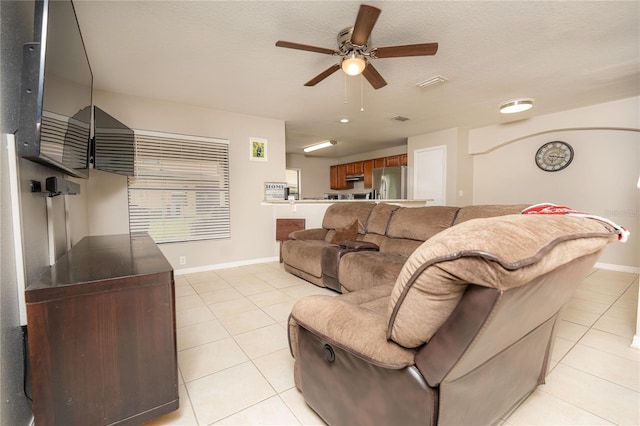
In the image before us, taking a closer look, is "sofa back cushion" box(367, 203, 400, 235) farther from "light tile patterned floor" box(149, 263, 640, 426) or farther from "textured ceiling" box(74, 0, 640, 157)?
"textured ceiling" box(74, 0, 640, 157)

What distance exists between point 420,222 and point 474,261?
2.51 meters

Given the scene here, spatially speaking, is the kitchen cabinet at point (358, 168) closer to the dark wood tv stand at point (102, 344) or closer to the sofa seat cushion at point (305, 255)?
the sofa seat cushion at point (305, 255)

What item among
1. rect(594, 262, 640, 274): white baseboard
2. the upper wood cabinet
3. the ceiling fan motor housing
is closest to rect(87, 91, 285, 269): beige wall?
the ceiling fan motor housing

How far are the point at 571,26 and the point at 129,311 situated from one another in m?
3.53

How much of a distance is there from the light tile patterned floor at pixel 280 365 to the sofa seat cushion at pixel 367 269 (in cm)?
65

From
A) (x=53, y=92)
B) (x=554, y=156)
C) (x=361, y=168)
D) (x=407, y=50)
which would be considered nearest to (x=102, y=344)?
(x=53, y=92)

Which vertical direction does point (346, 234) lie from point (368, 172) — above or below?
below

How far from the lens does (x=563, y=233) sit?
2.43 ft

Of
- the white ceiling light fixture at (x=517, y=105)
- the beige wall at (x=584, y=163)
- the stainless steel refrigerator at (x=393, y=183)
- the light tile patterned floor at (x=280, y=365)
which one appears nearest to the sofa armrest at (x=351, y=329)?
the light tile patterned floor at (x=280, y=365)

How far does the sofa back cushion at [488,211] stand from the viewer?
94.3 inches

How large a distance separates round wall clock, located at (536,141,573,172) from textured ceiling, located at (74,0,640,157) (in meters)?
0.73

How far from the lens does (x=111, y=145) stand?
2859mm

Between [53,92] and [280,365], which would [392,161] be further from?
[53,92]

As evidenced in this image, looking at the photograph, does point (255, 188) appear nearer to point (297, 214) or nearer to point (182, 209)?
point (297, 214)
